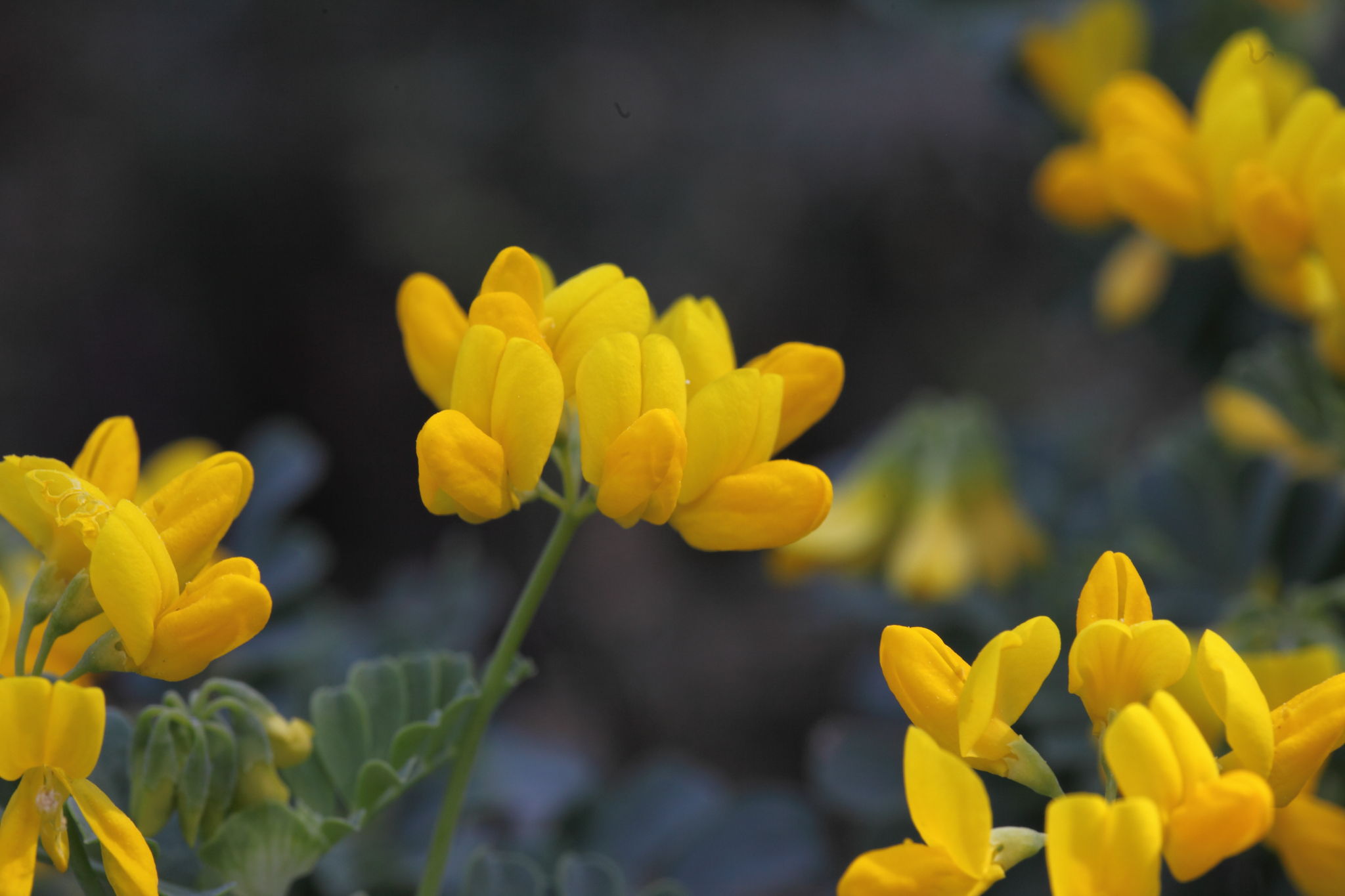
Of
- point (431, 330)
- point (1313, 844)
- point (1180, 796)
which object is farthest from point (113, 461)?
point (1313, 844)

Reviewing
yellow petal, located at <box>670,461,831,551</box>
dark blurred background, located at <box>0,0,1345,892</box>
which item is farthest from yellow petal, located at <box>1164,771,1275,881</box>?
dark blurred background, located at <box>0,0,1345,892</box>

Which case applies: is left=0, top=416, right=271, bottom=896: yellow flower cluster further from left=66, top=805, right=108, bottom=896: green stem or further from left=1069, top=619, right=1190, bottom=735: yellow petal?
left=1069, top=619, right=1190, bottom=735: yellow petal

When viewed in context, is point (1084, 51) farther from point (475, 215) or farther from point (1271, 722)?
point (475, 215)

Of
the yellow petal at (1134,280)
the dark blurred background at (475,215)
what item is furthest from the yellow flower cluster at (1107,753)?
the dark blurred background at (475,215)

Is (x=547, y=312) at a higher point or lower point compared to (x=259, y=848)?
higher

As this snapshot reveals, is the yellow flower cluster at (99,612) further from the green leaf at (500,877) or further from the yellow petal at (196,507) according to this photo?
the green leaf at (500,877)
